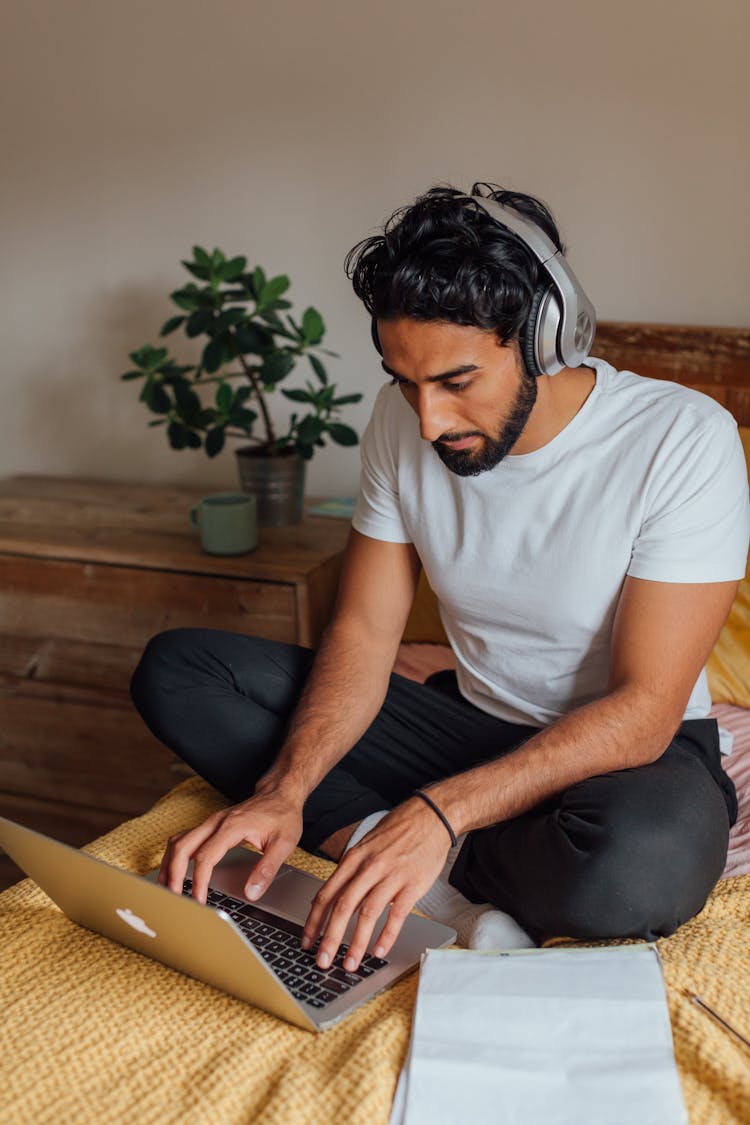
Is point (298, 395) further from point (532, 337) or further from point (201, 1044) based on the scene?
point (201, 1044)

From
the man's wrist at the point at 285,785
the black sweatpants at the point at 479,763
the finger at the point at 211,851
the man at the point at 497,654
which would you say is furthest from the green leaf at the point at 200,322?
the finger at the point at 211,851

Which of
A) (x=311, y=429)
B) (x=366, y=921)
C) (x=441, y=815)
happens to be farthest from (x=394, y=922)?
(x=311, y=429)

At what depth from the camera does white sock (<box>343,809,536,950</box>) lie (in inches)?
39.8

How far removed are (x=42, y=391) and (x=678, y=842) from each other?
1783mm

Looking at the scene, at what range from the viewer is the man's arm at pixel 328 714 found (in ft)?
3.33

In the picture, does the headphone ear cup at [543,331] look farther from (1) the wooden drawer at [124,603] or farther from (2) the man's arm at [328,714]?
(1) the wooden drawer at [124,603]

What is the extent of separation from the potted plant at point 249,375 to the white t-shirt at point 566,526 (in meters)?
0.50

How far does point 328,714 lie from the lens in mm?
1258

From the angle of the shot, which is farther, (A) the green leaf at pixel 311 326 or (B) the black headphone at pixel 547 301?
(A) the green leaf at pixel 311 326

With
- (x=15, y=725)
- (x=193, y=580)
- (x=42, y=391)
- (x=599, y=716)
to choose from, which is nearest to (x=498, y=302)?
(x=599, y=716)

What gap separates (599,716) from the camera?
1085 millimetres

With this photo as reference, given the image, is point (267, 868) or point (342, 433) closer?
point (267, 868)

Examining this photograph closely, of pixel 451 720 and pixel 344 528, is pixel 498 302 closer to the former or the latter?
pixel 451 720

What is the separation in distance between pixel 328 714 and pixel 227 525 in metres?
0.57
